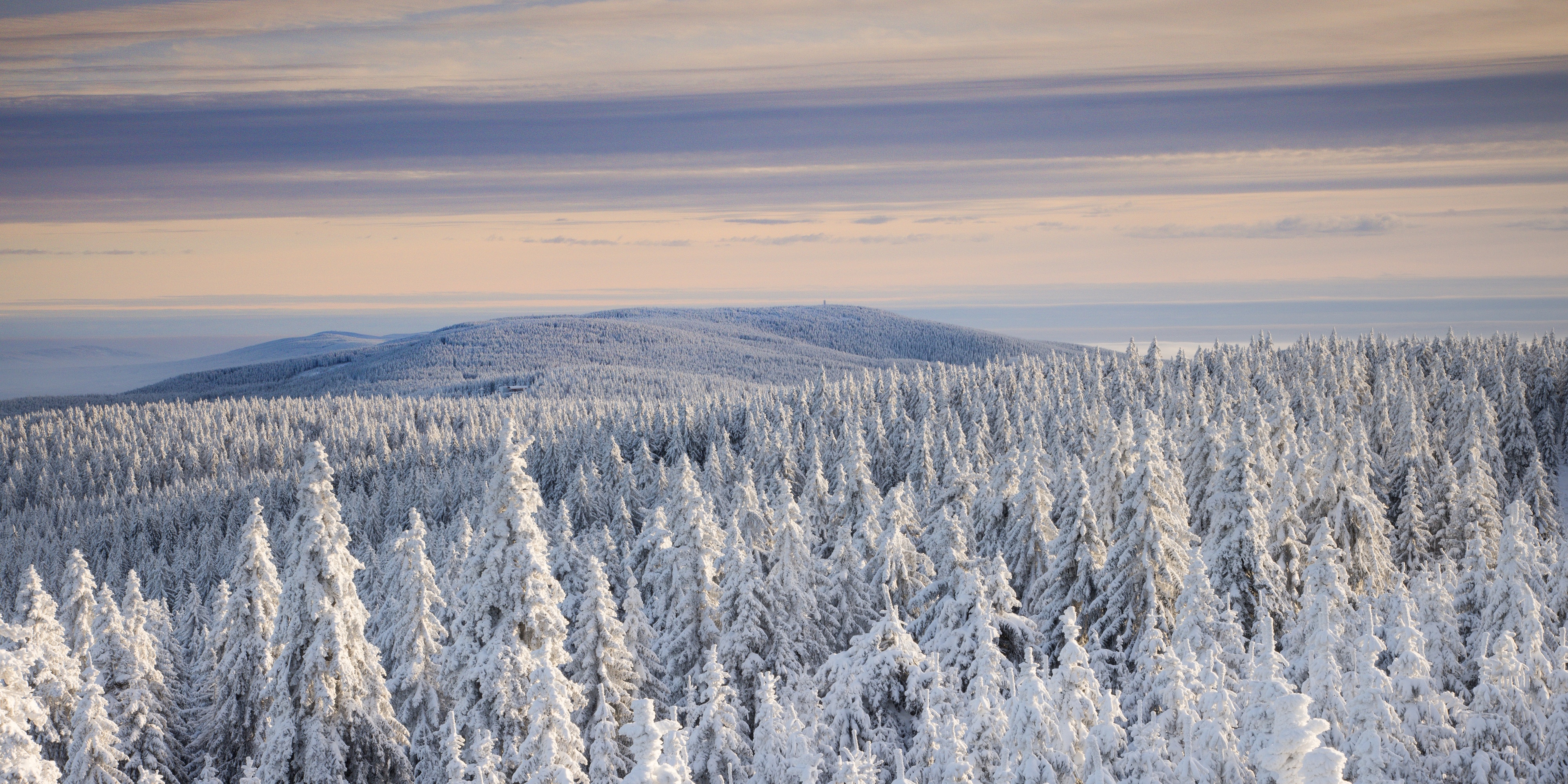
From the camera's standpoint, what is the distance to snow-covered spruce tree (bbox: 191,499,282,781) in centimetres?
2439

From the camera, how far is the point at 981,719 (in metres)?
20.2

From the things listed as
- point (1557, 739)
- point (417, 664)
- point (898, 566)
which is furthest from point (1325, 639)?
point (417, 664)

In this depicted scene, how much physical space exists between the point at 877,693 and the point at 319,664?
14.1 m

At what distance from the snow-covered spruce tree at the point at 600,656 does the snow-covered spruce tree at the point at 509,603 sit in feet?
5.59

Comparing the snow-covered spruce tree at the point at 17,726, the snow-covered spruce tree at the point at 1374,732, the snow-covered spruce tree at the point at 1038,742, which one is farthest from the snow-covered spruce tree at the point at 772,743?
the snow-covered spruce tree at the point at 17,726

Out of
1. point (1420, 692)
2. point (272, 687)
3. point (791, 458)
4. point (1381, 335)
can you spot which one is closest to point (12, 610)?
point (791, 458)

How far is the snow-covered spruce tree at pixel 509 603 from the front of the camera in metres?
21.3

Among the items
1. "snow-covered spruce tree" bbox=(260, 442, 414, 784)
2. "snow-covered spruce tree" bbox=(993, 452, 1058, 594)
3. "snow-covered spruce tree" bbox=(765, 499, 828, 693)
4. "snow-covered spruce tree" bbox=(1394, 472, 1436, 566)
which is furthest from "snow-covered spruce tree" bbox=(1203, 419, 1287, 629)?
"snow-covered spruce tree" bbox=(260, 442, 414, 784)

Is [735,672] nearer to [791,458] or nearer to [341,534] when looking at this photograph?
[341,534]

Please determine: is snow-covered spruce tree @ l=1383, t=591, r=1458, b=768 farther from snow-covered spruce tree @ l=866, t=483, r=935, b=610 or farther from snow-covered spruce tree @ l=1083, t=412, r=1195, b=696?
snow-covered spruce tree @ l=866, t=483, r=935, b=610

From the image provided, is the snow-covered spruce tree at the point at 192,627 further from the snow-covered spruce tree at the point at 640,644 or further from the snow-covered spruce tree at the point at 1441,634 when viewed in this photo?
the snow-covered spruce tree at the point at 1441,634

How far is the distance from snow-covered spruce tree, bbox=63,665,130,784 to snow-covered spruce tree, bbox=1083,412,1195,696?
27.3m

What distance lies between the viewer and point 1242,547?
30.3m

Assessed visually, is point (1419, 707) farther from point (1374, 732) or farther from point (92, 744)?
point (92, 744)
